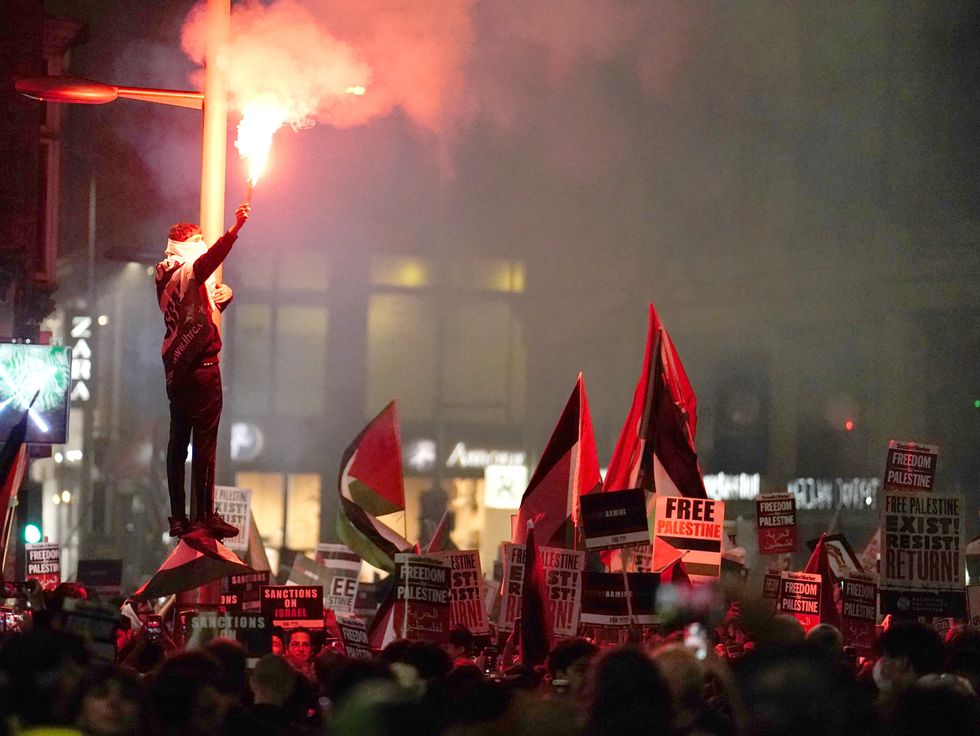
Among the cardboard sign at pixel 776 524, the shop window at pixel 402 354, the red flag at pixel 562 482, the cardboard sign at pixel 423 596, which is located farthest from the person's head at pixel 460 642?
the shop window at pixel 402 354

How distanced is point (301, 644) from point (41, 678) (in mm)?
4764

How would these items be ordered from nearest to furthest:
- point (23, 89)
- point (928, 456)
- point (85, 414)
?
point (23, 89), point (928, 456), point (85, 414)

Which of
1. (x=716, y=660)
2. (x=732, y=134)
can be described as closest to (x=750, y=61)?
(x=732, y=134)

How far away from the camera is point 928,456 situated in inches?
452

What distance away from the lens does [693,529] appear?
33.8ft

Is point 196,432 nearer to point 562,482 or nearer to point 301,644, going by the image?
point 301,644

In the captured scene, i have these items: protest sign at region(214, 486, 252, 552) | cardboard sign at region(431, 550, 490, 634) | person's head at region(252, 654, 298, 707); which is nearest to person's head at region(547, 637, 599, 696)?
person's head at region(252, 654, 298, 707)

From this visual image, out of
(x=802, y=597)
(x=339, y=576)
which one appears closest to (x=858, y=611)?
(x=802, y=597)

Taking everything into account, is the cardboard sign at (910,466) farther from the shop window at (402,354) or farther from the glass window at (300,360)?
the glass window at (300,360)

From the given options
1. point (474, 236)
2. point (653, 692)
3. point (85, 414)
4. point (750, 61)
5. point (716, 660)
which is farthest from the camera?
point (474, 236)

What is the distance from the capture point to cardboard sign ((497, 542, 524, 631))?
9.73 meters

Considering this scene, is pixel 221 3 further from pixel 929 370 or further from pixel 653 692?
pixel 929 370

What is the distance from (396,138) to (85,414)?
9292mm

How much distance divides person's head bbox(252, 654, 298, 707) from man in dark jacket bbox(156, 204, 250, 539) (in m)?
2.68
